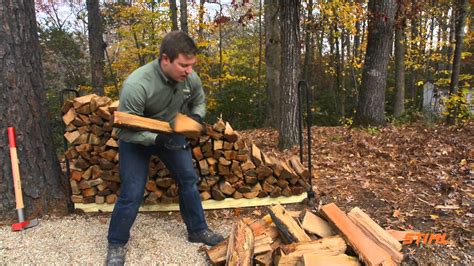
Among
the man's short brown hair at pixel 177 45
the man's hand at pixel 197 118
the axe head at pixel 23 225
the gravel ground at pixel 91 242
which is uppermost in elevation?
the man's short brown hair at pixel 177 45

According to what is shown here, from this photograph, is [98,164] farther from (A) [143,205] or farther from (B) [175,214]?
(B) [175,214]

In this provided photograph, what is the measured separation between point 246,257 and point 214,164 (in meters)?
1.40

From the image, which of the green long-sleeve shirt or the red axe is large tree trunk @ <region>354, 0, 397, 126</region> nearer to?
the green long-sleeve shirt

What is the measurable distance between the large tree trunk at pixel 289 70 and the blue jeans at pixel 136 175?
3206 mm

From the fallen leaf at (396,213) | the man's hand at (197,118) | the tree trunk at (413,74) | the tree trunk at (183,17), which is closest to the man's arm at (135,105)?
the man's hand at (197,118)

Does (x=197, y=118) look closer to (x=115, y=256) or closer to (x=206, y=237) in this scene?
(x=206, y=237)

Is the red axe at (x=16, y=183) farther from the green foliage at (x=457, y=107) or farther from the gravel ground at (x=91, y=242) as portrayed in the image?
the green foliage at (x=457, y=107)

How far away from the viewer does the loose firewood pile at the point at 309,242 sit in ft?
8.41

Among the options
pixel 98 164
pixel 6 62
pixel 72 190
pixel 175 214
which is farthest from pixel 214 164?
pixel 6 62

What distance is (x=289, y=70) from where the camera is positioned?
590 centimetres

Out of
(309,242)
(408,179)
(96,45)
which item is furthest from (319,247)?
(96,45)

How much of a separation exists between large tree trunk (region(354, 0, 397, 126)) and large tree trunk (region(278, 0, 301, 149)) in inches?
92.3

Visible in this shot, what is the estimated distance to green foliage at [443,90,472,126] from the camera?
8.23m

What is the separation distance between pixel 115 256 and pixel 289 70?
405 centimetres
